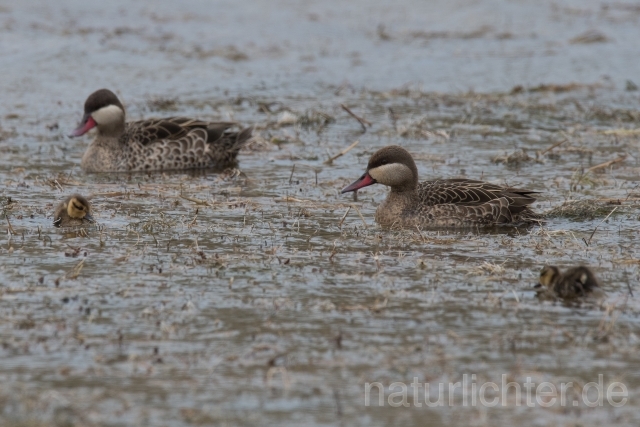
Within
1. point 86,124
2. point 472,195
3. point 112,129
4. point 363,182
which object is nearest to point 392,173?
point 363,182

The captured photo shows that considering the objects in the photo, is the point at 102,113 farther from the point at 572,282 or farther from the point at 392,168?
the point at 572,282

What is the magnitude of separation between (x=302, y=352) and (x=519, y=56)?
14.4m

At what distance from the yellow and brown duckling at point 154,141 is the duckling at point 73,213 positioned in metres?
3.43

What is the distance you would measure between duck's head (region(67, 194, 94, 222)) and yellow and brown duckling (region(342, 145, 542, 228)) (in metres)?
2.53

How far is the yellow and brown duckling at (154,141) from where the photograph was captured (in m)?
13.7

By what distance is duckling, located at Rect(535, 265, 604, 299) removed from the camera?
7969 mm

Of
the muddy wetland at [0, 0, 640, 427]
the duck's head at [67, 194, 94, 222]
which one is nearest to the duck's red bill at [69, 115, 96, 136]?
the muddy wetland at [0, 0, 640, 427]

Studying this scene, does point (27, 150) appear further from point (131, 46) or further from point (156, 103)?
point (131, 46)

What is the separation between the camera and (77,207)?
32.5ft

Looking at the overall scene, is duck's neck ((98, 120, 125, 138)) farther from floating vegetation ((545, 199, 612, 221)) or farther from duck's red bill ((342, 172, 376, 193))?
floating vegetation ((545, 199, 612, 221))

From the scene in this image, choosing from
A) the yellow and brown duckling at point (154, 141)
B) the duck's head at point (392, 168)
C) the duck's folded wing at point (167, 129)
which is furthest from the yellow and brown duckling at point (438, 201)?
the duck's folded wing at point (167, 129)

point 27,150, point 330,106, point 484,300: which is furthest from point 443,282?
point 330,106

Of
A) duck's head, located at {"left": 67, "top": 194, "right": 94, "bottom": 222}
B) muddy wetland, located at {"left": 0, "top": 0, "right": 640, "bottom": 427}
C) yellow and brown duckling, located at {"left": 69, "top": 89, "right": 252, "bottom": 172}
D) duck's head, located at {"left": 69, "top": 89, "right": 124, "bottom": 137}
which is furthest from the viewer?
duck's head, located at {"left": 69, "top": 89, "right": 124, "bottom": 137}

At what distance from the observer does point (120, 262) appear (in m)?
8.79
